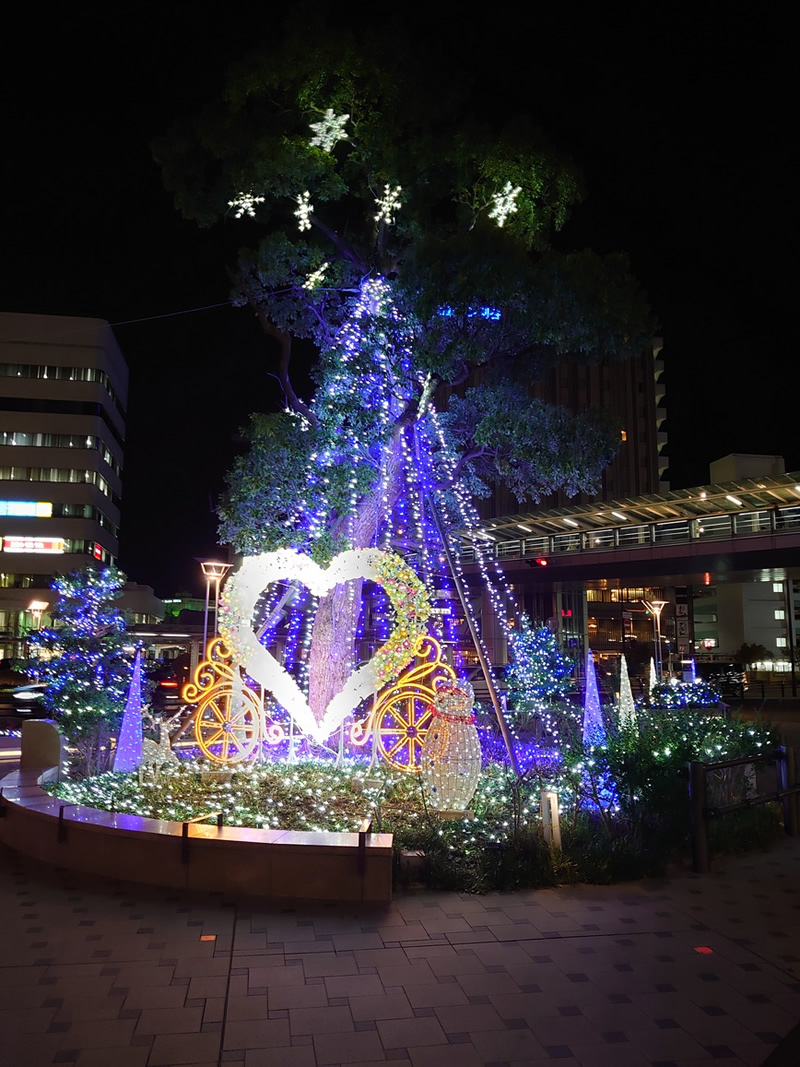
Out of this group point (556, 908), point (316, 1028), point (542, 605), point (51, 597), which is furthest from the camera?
point (542, 605)

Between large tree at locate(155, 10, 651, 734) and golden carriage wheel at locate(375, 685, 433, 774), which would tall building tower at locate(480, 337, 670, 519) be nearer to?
large tree at locate(155, 10, 651, 734)

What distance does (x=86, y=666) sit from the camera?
12062 millimetres

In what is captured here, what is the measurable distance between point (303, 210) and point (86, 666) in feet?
25.1

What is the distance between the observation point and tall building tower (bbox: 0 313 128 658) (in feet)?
172

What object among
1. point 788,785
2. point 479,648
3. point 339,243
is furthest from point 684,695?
point 339,243

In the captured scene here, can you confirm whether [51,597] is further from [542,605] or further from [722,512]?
[722,512]

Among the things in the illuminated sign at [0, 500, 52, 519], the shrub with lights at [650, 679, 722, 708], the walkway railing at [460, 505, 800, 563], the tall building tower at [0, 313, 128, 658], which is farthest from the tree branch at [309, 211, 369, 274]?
the illuminated sign at [0, 500, 52, 519]

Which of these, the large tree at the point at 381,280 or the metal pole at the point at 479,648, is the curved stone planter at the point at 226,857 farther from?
Answer: the large tree at the point at 381,280

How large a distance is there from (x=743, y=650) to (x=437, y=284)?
153ft

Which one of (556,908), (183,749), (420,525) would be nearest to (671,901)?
(556,908)

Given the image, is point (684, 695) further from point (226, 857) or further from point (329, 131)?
point (226, 857)

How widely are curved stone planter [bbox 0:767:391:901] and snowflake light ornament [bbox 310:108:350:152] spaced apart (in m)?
9.99

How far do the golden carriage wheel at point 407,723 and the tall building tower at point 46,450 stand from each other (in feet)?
150

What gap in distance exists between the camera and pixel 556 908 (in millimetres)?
6590
